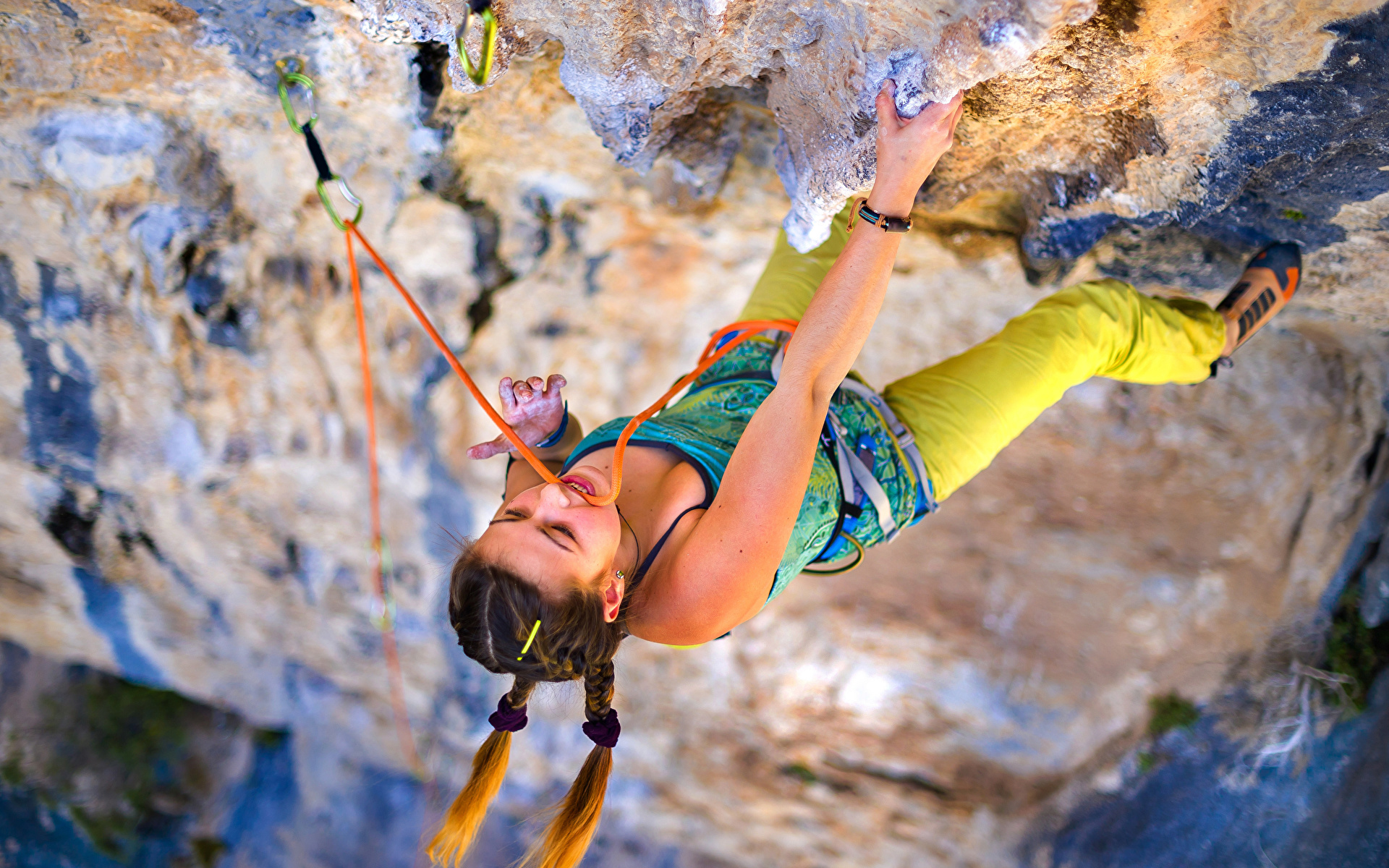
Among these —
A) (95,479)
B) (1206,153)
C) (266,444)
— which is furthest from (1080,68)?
(95,479)

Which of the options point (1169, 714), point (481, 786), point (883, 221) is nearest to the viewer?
point (883, 221)

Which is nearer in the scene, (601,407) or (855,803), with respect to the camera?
(601,407)

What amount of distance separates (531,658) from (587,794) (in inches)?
14.0

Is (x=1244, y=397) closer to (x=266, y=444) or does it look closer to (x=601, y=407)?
(x=601, y=407)

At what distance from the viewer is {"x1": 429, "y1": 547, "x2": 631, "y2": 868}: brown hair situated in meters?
1.03

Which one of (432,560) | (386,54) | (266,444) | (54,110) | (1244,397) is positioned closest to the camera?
(386,54)

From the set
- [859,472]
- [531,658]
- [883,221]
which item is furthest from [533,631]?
[883,221]

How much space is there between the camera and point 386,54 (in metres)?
1.42

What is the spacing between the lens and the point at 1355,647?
1.98m

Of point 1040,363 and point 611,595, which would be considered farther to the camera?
point 1040,363

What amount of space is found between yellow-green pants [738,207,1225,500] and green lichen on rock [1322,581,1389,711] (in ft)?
3.64

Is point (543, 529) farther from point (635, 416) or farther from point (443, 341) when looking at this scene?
point (443, 341)

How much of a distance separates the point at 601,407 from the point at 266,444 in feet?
3.34

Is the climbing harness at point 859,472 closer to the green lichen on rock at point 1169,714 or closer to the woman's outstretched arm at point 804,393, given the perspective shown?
the woman's outstretched arm at point 804,393
